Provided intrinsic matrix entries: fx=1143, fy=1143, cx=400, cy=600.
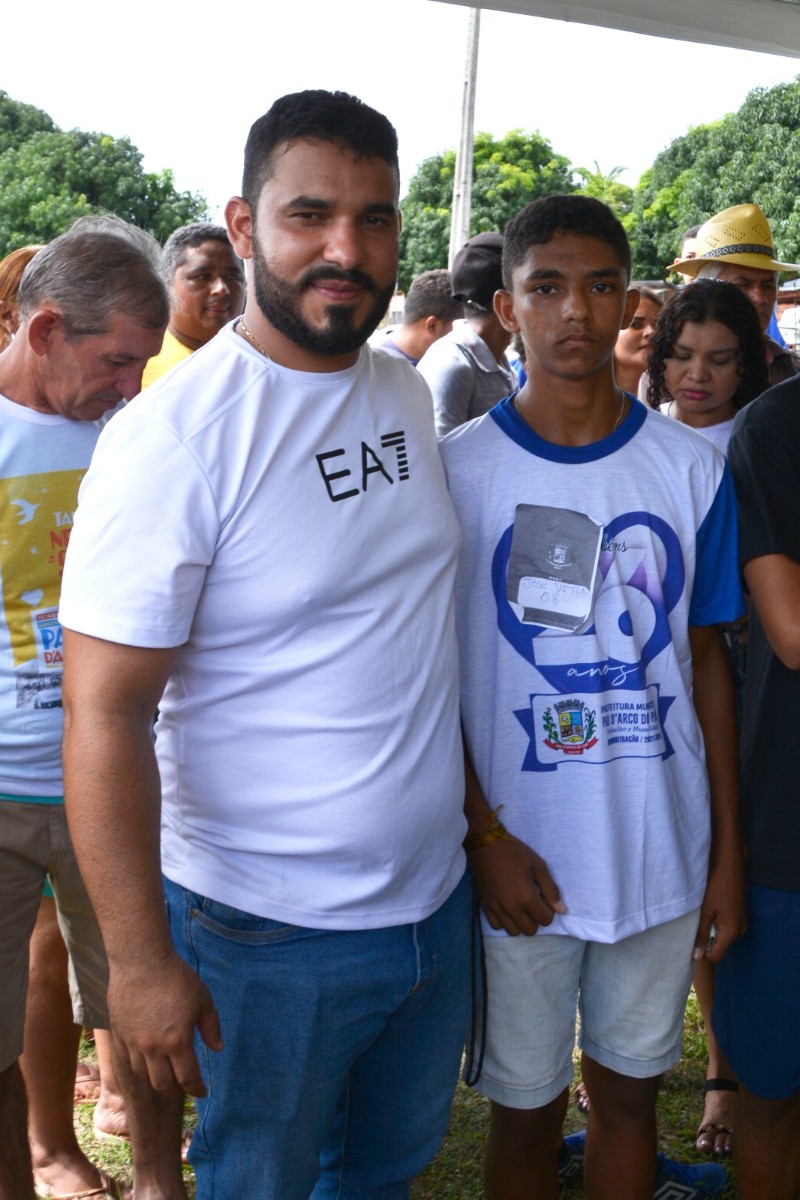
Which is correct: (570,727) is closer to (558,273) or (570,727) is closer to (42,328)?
(558,273)

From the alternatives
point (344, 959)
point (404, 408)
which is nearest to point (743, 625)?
point (404, 408)

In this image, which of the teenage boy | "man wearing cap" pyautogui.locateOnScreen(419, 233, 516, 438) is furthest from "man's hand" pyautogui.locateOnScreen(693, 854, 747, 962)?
"man wearing cap" pyautogui.locateOnScreen(419, 233, 516, 438)

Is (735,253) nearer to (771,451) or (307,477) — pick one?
(771,451)

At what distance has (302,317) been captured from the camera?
5.27 feet

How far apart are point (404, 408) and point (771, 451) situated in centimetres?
70

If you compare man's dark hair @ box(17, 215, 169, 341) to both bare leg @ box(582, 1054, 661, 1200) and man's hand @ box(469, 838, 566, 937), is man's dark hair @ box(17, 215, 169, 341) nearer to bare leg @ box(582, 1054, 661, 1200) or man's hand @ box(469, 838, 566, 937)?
man's hand @ box(469, 838, 566, 937)

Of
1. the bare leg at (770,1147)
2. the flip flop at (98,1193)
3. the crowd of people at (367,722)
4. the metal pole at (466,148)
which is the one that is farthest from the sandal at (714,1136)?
the metal pole at (466,148)

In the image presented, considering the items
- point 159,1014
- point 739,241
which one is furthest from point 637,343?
point 159,1014

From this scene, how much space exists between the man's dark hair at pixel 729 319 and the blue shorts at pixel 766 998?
160cm

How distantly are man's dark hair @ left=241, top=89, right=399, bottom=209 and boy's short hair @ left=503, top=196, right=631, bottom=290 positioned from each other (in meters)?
0.52

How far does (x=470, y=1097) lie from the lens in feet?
10.00

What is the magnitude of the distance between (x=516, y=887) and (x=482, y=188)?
37.7 metres

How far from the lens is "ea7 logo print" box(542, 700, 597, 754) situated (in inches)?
75.7

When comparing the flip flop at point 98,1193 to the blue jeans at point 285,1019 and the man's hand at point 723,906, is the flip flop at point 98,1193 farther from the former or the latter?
the man's hand at point 723,906
